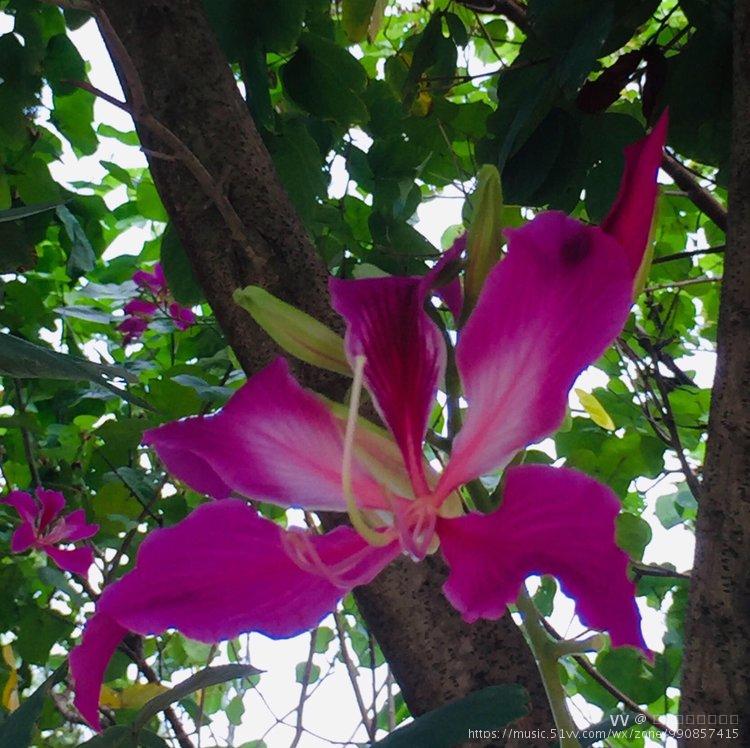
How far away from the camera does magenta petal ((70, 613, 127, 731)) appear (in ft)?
0.95

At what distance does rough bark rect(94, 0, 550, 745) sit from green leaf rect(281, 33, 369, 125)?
19 cm

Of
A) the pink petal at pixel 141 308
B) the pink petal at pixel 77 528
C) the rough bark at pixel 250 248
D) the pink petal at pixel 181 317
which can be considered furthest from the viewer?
the pink petal at pixel 141 308

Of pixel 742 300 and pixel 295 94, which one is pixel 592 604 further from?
pixel 295 94

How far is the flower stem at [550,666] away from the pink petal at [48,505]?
0.95 m

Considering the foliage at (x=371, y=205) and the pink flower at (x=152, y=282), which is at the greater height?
the pink flower at (x=152, y=282)

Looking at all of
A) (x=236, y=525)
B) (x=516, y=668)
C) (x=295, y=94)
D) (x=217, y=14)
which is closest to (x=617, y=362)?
(x=295, y=94)

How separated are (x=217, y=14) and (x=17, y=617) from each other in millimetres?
830

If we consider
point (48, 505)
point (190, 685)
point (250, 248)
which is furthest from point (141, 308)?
point (190, 685)

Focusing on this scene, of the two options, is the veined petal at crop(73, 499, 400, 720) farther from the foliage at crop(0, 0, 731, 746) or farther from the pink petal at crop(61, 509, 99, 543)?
the pink petal at crop(61, 509, 99, 543)

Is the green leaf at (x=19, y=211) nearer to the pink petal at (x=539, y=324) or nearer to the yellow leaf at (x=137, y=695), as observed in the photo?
the pink petal at (x=539, y=324)

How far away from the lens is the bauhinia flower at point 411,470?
0.79 feet

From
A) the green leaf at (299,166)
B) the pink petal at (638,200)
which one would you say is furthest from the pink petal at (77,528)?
the pink petal at (638,200)

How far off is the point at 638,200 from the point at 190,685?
31cm

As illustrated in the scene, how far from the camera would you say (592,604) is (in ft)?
0.75
